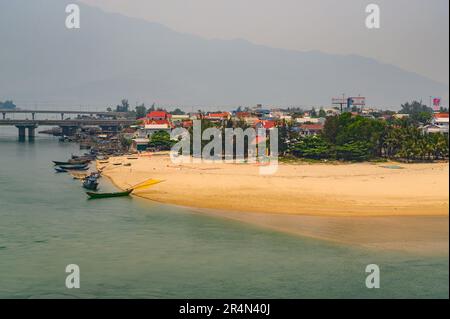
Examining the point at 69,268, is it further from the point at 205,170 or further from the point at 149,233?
the point at 205,170

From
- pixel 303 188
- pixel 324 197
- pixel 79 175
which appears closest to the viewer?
pixel 324 197

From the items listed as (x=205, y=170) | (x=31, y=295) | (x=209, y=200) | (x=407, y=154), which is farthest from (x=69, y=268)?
(x=407, y=154)

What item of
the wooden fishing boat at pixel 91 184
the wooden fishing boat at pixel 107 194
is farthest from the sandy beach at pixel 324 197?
the wooden fishing boat at pixel 91 184

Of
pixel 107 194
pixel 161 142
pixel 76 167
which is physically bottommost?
pixel 107 194

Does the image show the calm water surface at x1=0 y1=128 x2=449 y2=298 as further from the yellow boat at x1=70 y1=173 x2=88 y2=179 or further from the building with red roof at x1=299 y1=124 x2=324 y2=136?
the building with red roof at x1=299 y1=124 x2=324 y2=136

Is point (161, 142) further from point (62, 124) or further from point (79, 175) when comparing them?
point (62, 124)

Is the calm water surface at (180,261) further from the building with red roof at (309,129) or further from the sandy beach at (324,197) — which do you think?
the building with red roof at (309,129)

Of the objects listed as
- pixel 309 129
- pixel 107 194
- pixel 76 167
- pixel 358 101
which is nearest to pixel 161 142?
pixel 76 167
